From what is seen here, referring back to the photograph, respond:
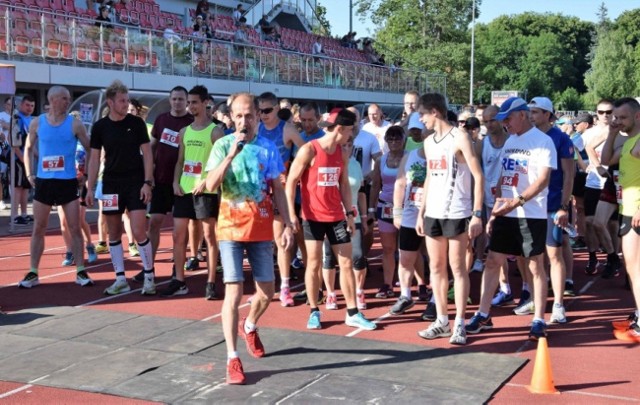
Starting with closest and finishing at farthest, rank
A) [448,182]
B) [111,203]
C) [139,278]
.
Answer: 1. [448,182]
2. [111,203]
3. [139,278]

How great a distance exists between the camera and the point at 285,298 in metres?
8.27

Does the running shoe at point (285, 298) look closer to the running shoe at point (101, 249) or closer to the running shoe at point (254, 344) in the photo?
the running shoe at point (254, 344)

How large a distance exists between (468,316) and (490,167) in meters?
1.64

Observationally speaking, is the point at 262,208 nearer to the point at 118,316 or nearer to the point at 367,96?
the point at 118,316

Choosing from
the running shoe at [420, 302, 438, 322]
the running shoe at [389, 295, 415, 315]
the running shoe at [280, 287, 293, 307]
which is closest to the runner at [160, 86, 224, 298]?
the running shoe at [280, 287, 293, 307]

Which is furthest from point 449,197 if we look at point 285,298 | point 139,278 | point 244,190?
point 139,278

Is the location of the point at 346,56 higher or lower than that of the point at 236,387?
higher

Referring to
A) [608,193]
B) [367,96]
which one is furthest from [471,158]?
[367,96]

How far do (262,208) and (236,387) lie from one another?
125 cm

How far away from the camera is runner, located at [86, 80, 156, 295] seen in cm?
849

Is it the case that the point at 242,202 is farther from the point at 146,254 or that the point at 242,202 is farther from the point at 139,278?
the point at 139,278

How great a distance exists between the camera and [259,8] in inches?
1479

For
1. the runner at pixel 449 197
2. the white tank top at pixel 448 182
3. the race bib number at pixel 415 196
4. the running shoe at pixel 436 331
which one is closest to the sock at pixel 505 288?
the race bib number at pixel 415 196

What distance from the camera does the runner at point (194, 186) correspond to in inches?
331
